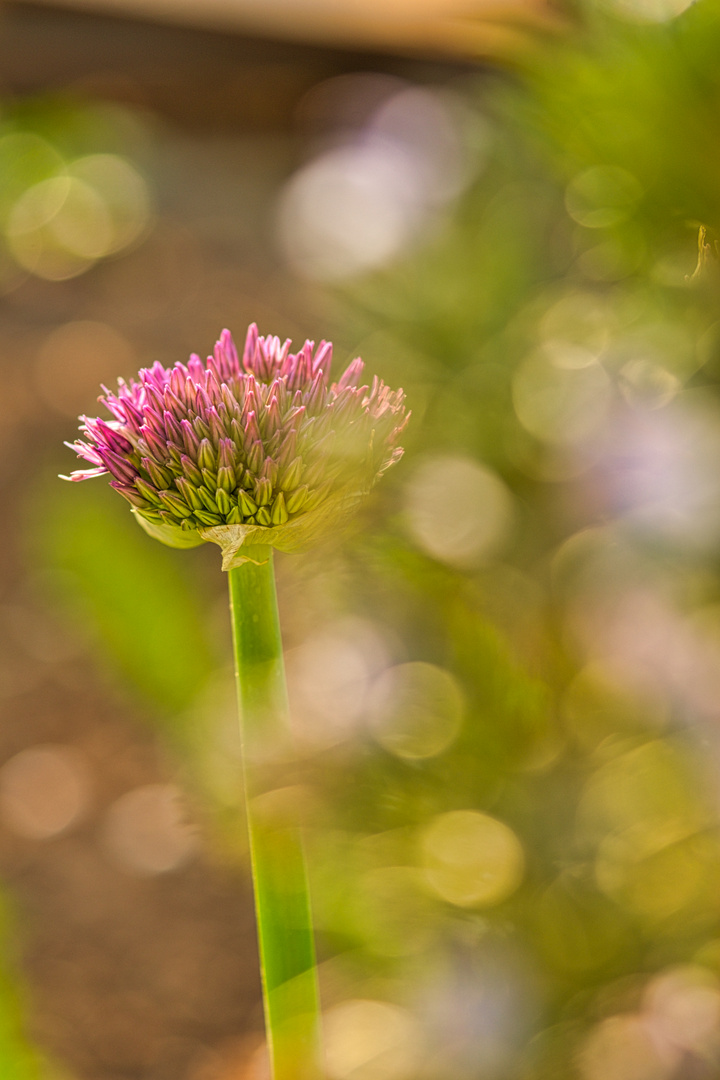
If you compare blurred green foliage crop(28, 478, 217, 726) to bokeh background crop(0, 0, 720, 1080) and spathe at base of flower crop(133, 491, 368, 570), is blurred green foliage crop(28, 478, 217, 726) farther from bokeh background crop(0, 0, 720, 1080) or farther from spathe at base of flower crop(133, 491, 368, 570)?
spathe at base of flower crop(133, 491, 368, 570)

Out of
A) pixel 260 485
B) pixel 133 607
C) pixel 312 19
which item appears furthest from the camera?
pixel 312 19

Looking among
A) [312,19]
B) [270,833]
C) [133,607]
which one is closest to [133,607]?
[133,607]

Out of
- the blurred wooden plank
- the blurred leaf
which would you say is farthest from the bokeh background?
the blurred wooden plank

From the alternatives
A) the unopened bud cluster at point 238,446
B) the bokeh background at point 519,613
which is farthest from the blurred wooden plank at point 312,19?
the unopened bud cluster at point 238,446

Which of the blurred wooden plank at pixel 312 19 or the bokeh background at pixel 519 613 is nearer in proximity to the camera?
the bokeh background at pixel 519 613

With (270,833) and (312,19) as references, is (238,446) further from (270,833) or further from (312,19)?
(312,19)

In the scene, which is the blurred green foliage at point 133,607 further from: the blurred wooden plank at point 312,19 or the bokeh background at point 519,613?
the blurred wooden plank at point 312,19
